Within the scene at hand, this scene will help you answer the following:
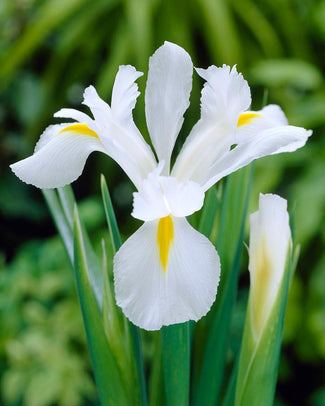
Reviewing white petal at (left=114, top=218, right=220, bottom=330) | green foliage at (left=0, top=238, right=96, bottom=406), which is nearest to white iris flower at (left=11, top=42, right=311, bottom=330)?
white petal at (left=114, top=218, right=220, bottom=330)

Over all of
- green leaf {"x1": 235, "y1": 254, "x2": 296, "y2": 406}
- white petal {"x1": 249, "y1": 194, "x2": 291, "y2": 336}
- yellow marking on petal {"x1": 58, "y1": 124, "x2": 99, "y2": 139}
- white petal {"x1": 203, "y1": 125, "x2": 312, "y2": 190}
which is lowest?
green leaf {"x1": 235, "y1": 254, "x2": 296, "y2": 406}

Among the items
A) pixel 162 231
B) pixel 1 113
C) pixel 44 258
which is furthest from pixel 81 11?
pixel 162 231

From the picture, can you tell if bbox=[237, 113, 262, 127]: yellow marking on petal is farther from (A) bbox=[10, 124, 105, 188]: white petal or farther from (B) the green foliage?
(B) the green foliage

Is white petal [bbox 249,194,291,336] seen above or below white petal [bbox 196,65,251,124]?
below

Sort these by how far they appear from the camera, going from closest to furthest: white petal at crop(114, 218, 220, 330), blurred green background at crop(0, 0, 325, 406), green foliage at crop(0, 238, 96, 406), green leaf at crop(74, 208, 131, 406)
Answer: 1. white petal at crop(114, 218, 220, 330)
2. green leaf at crop(74, 208, 131, 406)
3. green foliage at crop(0, 238, 96, 406)
4. blurred green background at crop(0, 0, 325, 406)

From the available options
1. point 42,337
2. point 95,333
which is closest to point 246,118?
point 95,333

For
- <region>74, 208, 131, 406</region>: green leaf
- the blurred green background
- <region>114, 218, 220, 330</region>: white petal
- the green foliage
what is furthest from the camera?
the blurred green background

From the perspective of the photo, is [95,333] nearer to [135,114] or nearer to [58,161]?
[58,161]
